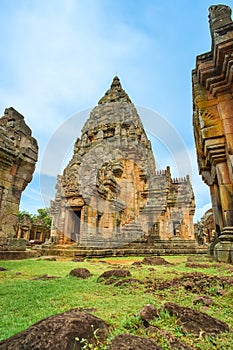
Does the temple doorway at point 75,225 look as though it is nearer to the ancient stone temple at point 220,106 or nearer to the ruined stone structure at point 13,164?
the ruined stone structure at point 13,164

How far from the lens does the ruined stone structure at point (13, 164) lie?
7199 mm

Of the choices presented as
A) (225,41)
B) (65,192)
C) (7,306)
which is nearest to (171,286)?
(7,306)

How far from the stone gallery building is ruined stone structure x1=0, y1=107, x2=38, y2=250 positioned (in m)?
7.17

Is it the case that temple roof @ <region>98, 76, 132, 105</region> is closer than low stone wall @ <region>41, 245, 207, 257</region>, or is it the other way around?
low stone wall @ <region>41, 245, 207, 257</region>

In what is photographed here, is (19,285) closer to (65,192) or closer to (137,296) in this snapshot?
(137,296)

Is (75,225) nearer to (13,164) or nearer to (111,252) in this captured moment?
(111,252)

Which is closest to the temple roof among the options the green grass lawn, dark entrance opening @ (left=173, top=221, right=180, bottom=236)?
dark entrance opening @ (left=173, top=221, right=180, bottom=236)

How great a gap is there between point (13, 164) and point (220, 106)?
7.11 metres

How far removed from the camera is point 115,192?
18.9 meters

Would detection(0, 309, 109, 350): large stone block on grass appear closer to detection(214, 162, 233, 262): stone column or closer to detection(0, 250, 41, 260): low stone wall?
detection(214, 162, 233, 262): stone column

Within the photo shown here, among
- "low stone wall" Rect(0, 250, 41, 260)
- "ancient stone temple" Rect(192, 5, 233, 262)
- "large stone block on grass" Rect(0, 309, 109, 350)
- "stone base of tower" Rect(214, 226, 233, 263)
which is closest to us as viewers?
"large stone block on grass" Rect(0, 309, 109, 350)

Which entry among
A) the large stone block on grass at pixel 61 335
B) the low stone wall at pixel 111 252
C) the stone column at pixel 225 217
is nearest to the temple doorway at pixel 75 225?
the low stone wall at pixel 111 252

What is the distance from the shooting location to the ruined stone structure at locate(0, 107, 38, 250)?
7199mm

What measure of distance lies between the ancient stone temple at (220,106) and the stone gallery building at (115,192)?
33.9 ft
